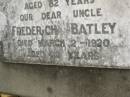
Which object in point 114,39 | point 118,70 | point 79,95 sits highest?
point 114,39

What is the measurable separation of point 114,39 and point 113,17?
0.39 feet

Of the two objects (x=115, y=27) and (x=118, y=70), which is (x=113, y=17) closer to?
(x=115, y=27)

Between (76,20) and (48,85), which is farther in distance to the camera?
(48,85)

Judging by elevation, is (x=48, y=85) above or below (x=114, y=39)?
below

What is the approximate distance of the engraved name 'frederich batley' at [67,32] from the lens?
173cm

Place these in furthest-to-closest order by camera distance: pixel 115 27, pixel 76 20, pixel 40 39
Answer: pixel 40 39
pixel 76 20
pixel 115 27

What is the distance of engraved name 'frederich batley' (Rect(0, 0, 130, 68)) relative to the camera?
173 cm

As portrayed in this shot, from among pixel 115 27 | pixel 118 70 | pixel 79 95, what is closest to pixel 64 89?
pixel 79 95

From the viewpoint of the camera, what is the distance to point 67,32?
191cm

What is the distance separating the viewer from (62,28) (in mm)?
Answer: 1931

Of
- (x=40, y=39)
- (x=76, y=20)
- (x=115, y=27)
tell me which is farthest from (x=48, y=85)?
(x=115, y=27)

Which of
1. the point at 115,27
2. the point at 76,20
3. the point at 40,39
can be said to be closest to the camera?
the point at 115,27

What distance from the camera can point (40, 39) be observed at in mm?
2025

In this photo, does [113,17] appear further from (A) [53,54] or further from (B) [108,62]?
(A) [53,54]
